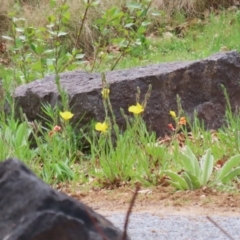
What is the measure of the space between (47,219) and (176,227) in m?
1.57

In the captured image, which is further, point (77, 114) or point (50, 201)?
point (77, 114)

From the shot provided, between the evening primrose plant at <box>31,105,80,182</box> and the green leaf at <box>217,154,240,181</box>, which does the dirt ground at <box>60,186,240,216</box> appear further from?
the evening primrose plant at <box>31,105,80,182</box>

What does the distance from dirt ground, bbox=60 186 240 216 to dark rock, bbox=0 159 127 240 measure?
1.88 m

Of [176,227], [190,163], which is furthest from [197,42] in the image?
[176,227]

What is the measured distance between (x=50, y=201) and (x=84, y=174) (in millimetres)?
3430

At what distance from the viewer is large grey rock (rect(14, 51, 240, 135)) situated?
20.7ft

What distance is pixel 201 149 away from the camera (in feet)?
17.5

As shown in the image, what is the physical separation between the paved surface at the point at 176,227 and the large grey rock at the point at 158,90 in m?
2.84

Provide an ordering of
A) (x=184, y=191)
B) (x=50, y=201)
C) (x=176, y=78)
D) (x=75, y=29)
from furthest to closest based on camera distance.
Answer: (x=75, y=29) < (x=176, y=78) < (x=184, y=191) < (x=50, y=201)

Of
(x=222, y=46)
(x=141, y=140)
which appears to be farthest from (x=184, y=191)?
(x=222, y=46)

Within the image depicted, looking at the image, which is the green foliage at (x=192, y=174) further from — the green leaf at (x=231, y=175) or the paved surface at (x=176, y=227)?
the paved surface at (x=176, y=227)

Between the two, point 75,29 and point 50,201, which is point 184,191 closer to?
point 50,201

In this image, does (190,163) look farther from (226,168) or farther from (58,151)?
(58,151)

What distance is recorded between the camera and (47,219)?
171 cm
